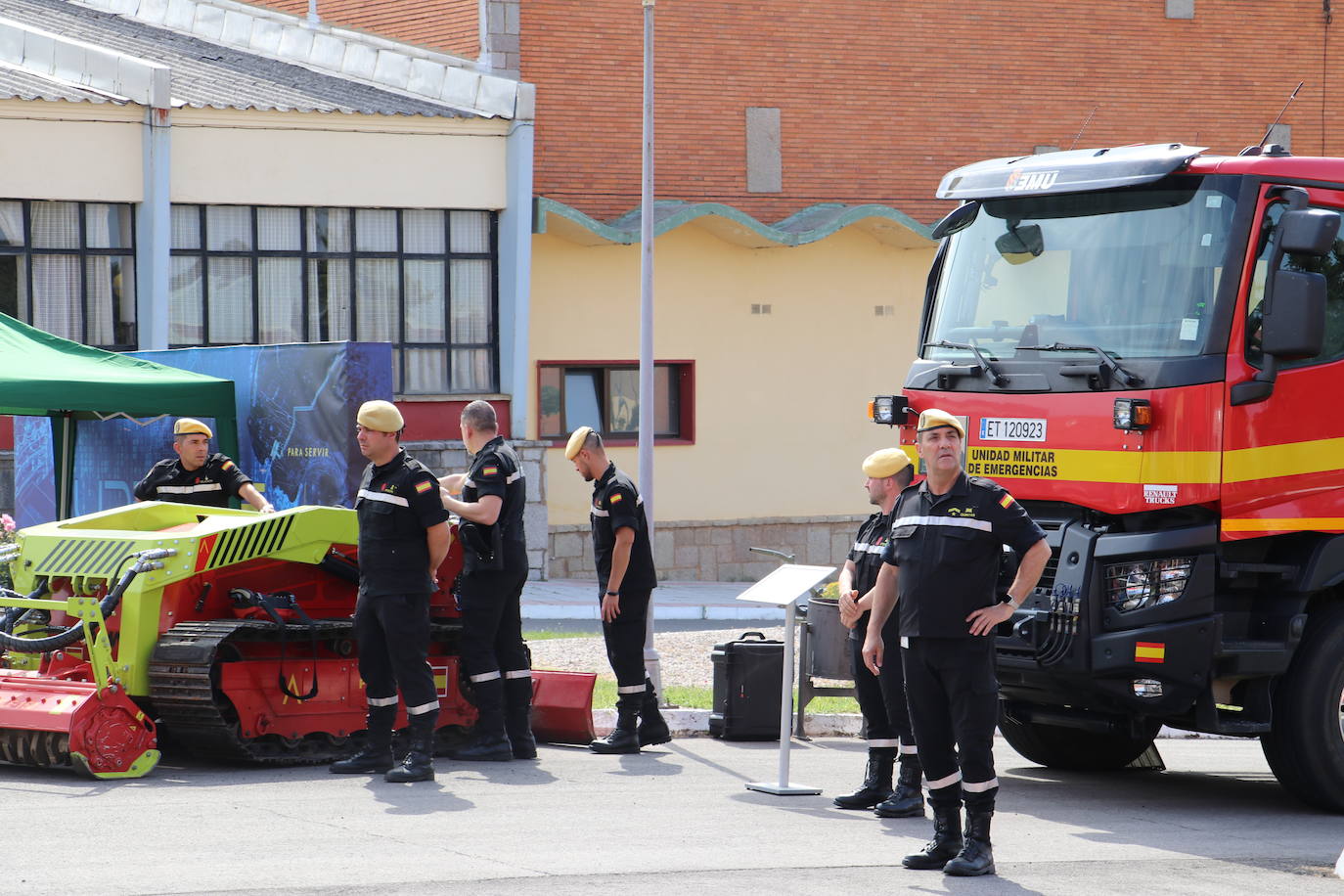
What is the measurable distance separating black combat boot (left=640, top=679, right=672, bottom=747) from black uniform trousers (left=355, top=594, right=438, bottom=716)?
Result: 1.75 meters

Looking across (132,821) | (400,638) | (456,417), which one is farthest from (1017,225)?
(456,417)

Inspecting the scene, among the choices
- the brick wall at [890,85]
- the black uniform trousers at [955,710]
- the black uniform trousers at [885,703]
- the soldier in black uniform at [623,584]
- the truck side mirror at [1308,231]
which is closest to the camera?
the black uniform trousers at [955,710]

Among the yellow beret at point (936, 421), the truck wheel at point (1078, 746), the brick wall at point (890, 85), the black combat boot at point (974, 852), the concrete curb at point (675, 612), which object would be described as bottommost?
the concrete curb at point (675, 612)

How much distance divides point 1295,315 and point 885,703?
265cm

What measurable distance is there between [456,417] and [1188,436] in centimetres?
1485

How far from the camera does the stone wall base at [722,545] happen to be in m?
23.7

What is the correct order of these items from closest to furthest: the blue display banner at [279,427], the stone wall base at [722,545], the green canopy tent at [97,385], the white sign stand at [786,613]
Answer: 1. the white sign stand at [786,613]
2. the green canopy tent at [97,385]
3. the blue display banner at [279,427]
4. the stone wall base at [722,545]

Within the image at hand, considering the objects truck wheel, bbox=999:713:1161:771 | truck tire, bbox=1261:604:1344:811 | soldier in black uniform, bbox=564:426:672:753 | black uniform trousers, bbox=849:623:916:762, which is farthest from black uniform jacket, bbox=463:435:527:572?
truck tire, bbox=1261:604:1344:811

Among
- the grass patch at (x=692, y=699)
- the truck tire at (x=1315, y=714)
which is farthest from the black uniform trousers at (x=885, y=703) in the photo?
the grass patch at (x=692, y=699)

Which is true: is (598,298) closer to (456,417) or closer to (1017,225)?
(456,417)

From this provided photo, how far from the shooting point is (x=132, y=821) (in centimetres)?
807

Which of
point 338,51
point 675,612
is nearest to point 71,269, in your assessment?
point 338,51

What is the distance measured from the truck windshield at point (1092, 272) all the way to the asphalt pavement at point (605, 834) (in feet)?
7.84

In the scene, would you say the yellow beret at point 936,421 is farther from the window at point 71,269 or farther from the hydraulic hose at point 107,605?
the window at point 71,269
